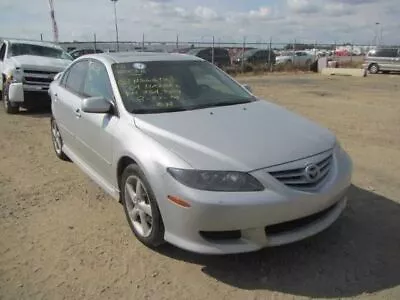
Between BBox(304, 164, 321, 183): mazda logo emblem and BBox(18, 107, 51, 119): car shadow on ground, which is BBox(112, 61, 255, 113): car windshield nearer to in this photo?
BBox(304, 164, 321, 183): mazda logo emblem

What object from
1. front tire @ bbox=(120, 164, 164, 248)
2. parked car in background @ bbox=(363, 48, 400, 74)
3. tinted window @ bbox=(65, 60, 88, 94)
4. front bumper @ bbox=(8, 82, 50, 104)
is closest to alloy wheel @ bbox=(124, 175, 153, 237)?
front tire @ bbox=(120, 164, 164, 248)

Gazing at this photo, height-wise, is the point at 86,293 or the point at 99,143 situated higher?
the point at 99,143

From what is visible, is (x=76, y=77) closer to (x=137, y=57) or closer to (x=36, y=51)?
(x=137, y=57)

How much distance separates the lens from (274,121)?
150 inches

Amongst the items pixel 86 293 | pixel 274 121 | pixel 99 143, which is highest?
pixel 274 121

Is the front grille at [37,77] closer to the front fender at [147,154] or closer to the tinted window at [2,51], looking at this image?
the tinted window at [2,51]

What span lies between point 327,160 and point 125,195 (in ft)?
5.64

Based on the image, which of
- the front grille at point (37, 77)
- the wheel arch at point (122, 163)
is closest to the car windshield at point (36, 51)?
the front grille at point (37, 77)

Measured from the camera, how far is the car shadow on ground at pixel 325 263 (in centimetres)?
301

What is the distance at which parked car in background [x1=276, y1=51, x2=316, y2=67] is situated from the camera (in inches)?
1216

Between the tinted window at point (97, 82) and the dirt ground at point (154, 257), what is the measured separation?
1118 millimetres

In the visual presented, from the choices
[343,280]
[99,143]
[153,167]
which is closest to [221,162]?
[153,167]

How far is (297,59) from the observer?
111 feet

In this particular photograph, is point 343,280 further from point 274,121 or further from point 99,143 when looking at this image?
point 99,143
